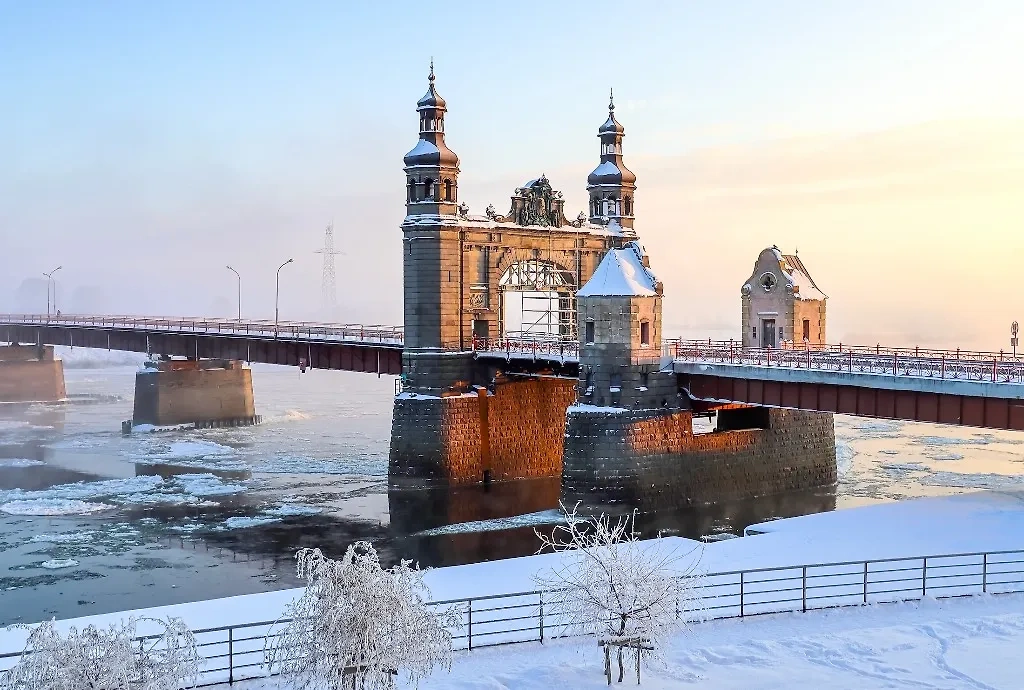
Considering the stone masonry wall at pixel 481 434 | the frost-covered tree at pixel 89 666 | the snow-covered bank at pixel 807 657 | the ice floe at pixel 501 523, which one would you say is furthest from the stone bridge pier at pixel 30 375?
the frost-covered tree at pixel 89 666

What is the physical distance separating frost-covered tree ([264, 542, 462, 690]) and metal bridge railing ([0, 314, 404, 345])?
4392cm

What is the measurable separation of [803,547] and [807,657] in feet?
43.0

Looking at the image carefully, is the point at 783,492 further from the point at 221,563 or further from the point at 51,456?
the point at 51,456

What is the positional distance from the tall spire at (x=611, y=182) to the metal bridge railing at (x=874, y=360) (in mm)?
15796

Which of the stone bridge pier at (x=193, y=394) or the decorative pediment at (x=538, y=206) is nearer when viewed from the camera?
the decorative pediment at (x=538, y=206)

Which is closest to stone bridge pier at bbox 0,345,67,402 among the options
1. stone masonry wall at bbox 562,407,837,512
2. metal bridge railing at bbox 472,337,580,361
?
metal bridge railing at bbox 472,337,580,361

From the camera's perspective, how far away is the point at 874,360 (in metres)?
43.4

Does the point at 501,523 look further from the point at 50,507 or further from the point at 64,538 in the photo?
the point at 50,507

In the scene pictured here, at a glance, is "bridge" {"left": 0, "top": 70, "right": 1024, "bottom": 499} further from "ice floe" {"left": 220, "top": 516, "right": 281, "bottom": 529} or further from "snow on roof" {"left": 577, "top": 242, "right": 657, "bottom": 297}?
"ice floe" {"left": 220, "top": 516, "right": 281, "bottom": 529}

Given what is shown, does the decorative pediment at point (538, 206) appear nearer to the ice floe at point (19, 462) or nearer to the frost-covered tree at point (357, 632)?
the ice floe at point (19, 462)

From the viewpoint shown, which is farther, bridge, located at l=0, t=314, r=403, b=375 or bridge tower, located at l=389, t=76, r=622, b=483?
bridge, located at l=0, t=314, r=403, b=375

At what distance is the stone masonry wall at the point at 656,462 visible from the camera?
4750 cm

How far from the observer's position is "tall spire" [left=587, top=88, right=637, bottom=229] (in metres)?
62.7

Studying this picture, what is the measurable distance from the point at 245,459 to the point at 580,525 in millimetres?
29576
